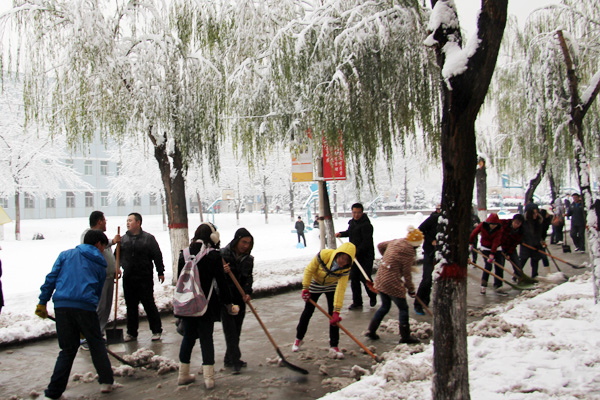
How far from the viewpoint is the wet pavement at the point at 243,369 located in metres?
4.89

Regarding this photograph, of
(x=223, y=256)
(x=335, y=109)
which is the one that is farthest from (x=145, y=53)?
(x=223, y=256)

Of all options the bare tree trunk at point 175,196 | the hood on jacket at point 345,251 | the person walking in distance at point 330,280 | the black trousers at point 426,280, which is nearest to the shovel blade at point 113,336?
the person walking in distance at point 330,280

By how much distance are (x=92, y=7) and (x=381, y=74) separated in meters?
5.25

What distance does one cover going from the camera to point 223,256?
5.74 m

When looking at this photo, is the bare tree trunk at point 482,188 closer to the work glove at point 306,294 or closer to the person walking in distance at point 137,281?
the work glove at point 306,294

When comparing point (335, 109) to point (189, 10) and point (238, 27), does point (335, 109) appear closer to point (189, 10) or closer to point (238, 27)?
point (238, 27)

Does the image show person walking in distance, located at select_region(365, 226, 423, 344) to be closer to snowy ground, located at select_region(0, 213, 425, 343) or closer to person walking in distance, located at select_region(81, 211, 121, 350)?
person walking in distance, located at select_region(81, 211, 121, 350)

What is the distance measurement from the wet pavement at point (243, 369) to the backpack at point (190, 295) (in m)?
0.73

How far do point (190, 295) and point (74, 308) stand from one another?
106cm

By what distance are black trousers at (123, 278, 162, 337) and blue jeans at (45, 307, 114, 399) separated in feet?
6.67

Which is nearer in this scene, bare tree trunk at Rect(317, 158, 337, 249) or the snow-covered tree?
bare tree trunk at Rect(317, 158, 337, 249)

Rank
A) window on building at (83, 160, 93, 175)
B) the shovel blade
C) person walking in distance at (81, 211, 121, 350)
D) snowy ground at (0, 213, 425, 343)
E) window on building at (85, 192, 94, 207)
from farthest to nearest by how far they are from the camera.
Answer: window on building at (85, 192, 94, 207) → window on building at (83, 160, 93, 175) → snowy ground at (0, 213, 425, 343) → person walking in distance at (81, 211, 121, 350) → the shovel blade

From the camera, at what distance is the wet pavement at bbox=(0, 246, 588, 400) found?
4.89 m

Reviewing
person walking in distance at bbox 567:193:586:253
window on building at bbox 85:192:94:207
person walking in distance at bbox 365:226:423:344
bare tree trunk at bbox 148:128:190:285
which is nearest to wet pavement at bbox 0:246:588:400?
person walking in distance at bbox 365:226:423:344
